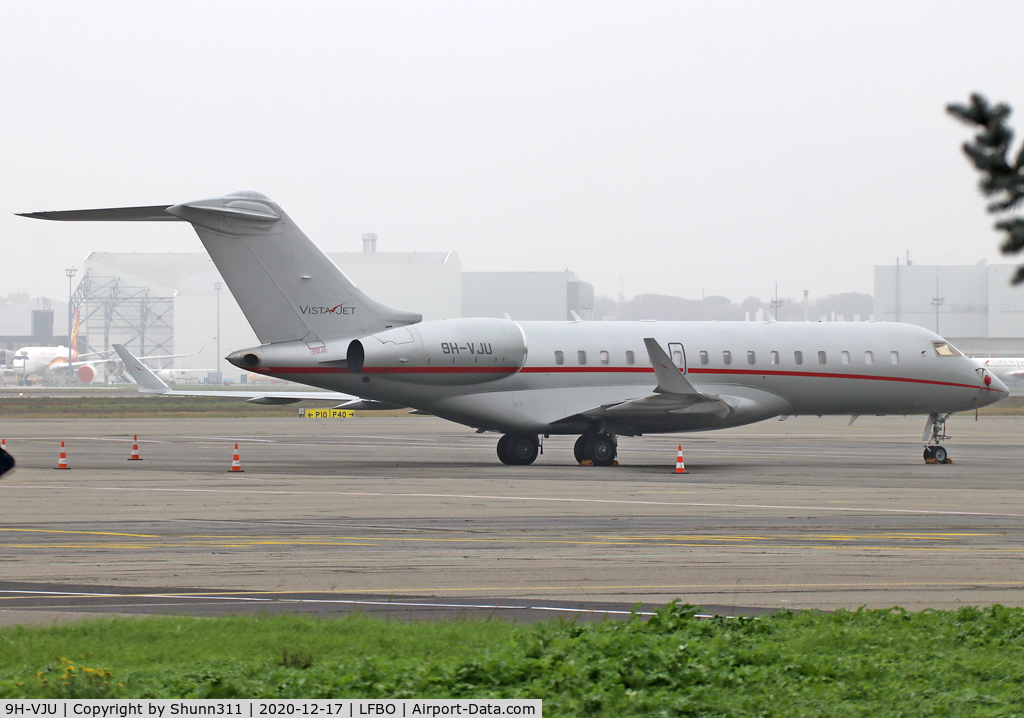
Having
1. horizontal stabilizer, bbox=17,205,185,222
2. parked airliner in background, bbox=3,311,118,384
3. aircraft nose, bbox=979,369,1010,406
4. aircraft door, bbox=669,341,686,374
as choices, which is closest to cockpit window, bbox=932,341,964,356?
aircraft nose, bbox=979,369,1010,406

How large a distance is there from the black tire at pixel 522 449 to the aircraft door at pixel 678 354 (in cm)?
408

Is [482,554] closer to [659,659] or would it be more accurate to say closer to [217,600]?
[217,600]

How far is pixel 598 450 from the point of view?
96.7ft

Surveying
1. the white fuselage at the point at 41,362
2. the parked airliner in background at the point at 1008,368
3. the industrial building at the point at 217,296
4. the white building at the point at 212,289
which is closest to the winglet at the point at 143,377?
the white building at the point at 212,289

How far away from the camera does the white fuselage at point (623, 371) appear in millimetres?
28016

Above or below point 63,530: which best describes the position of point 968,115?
above

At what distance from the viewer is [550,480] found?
979 inches

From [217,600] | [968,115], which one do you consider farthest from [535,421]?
[968,115]

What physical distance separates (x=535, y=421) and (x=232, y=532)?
14037 millimetres

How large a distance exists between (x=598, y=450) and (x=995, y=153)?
24138 millimetres

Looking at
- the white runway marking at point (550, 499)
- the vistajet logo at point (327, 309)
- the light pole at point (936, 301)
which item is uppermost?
the light pole at point (936, 301)

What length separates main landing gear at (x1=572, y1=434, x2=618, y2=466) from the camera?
29.5 m

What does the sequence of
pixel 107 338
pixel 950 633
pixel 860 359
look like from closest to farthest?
pixel 950 633
pixel 860 359
pixel 107 338
